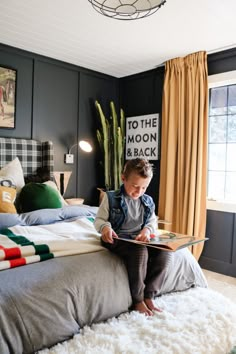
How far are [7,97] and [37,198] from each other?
1.25m

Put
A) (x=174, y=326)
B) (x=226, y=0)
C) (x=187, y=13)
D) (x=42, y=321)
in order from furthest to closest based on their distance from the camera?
(x=187, y=13) < (x=226, y=0) < (x=174, y=326) < (x=42, y=321)

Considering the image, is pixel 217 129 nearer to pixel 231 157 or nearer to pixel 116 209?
pixel 231 157

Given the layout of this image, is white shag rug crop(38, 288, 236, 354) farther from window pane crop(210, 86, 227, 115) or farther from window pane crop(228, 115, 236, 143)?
window pane crop(210, 86, 227, 115)

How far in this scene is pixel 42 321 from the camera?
1286mm

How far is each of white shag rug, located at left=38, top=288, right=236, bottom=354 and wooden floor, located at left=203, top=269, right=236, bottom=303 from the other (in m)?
1.10

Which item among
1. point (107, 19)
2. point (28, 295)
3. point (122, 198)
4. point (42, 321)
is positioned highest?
point (107, 19)

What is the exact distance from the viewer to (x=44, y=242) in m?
1.78

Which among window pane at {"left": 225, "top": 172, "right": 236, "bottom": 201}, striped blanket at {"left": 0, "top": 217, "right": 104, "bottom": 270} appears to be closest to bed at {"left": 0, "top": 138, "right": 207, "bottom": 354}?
striped blanket at {"left": 0, "top": 217, "right": 104, "bottom": 270}

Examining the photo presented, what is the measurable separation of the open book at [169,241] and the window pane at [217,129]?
6.38ft

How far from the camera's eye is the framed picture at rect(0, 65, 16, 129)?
325cm

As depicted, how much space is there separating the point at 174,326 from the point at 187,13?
7.51ft

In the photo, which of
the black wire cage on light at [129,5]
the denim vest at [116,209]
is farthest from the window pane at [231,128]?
the denim vest at [116,209]

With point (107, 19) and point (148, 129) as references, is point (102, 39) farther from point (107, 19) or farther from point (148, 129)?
point (148, 129)

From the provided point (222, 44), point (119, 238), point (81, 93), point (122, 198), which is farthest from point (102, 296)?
point (81, 93)
